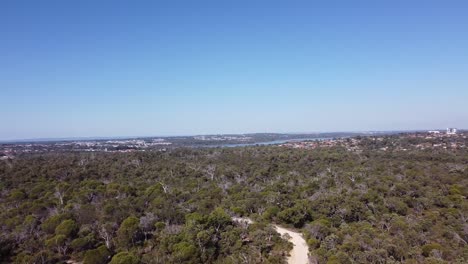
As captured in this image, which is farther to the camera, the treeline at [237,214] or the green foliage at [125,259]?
the treeline at [237,214]

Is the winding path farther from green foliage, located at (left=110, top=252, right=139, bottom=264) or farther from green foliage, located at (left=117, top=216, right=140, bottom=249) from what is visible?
green foliage, located at (left=117, top=216, right=140, bottom=249)

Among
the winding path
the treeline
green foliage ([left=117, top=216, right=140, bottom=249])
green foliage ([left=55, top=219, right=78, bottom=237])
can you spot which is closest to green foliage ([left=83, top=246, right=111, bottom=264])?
the treeline

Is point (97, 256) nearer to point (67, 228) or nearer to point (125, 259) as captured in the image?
point (125, 259)

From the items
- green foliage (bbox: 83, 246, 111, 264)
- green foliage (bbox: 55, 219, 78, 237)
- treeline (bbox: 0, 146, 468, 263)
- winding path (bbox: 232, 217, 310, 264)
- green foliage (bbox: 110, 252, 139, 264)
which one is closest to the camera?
green foliage (bbox: 110, 252, 139, 264)

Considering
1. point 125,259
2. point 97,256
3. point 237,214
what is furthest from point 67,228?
point 237,214

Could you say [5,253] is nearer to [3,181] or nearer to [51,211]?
[51,211]

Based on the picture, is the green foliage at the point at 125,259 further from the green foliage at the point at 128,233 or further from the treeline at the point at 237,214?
the green foliage at the point at 128,233

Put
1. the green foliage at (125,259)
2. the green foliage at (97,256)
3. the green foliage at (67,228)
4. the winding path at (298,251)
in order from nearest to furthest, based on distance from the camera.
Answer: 1. the green foliage at (125,259)
2. the green foliage at (97,256)
3. the winding path at (298,251)
4. the green foliage at (67,228)

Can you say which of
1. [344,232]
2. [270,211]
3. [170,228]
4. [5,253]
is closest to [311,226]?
[344,232]

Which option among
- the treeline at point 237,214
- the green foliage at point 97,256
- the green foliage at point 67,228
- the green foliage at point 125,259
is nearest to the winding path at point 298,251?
the treeline at point 237,214
